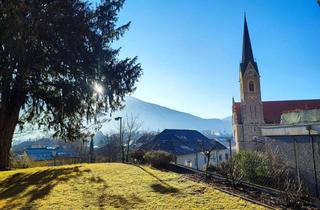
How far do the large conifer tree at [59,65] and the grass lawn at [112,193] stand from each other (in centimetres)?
513

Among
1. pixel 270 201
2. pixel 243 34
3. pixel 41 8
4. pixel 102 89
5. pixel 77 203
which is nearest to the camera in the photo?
pixel 270 201

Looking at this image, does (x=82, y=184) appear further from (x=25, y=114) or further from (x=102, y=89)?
(x=25, y=114)

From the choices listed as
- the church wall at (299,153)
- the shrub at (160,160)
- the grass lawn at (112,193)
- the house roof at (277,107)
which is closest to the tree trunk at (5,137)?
the grass lawn at (112,193)

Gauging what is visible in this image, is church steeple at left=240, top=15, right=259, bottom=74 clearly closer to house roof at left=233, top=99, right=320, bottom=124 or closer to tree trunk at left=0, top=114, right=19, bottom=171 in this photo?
house roof at left=233, top=99, right=320, bottom=124

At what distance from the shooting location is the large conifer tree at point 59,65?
13516 millimetres

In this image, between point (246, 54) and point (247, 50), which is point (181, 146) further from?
point (247, 50)

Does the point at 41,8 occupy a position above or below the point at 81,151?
above

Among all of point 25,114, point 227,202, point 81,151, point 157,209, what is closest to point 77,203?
point 157,209

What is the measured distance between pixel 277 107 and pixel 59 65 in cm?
5600

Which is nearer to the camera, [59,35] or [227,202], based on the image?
[227,202]

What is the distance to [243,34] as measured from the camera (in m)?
61.7

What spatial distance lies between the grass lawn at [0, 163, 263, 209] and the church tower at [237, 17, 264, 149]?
50480mm

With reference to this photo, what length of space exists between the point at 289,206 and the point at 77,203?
4630 millimetres

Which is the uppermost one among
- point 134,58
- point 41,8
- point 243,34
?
point 243,34
